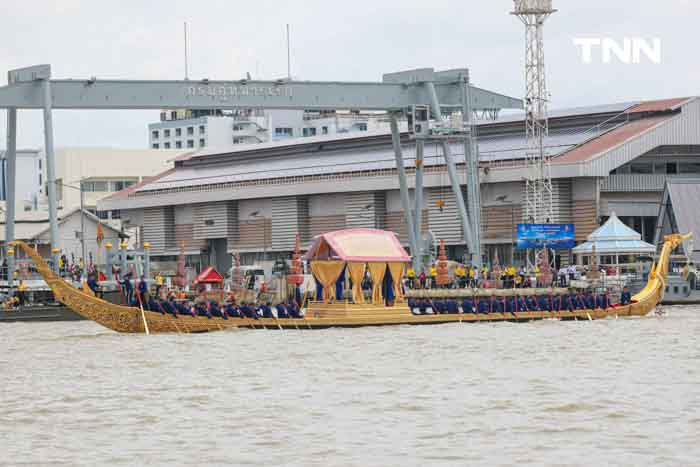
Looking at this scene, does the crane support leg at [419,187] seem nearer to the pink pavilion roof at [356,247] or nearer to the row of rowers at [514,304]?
the row of rowers at [514,304]

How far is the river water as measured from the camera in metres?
24.7

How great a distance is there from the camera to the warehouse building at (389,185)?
8162 cm

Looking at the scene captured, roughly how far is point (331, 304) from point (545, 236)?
25572 mm

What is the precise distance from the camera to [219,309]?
1978 inches

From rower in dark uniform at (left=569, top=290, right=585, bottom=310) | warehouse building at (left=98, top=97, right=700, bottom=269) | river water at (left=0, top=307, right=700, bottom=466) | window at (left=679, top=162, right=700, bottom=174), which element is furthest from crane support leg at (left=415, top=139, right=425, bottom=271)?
river water at (left=0, top=307, right=700, bottom=466)

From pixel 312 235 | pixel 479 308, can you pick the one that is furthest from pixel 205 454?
pixel 312 235

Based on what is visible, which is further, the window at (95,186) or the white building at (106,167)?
the white building at (106,167)

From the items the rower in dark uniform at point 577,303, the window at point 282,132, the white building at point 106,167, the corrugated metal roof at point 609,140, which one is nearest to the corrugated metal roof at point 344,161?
the corrugated metal roof at point 609,140

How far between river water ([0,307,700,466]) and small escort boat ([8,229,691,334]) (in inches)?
89.4

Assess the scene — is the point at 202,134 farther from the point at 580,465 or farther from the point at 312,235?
the point at 580,465

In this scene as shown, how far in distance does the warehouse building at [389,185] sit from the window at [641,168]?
5 cm

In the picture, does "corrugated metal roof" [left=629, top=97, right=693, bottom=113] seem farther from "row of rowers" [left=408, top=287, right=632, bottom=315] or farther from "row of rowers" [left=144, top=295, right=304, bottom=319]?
"row of rowers" [left=144, top=295, right=304, bottom=319]

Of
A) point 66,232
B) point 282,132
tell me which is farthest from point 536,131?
point 282,132

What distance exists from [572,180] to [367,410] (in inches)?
2114
